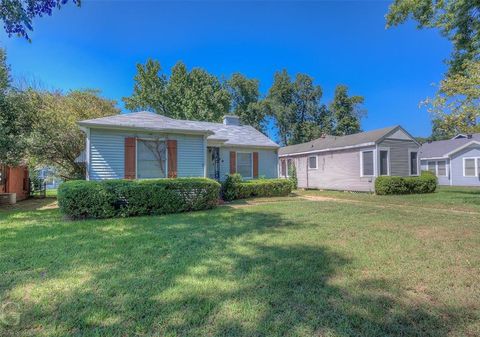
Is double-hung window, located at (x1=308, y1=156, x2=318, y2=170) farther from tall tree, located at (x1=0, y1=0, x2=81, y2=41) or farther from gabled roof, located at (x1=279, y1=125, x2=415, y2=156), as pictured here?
tall tree, located at (x1=0, y1=0, x2=81, y2=41)

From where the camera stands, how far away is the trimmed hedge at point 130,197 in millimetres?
7480

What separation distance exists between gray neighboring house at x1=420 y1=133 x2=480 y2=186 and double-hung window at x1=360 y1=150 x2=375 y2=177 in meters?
9.93

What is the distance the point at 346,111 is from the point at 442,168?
656 inches

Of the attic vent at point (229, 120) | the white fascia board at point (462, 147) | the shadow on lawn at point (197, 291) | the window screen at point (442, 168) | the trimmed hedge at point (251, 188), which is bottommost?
the shadow on lawn at point (197, 291)

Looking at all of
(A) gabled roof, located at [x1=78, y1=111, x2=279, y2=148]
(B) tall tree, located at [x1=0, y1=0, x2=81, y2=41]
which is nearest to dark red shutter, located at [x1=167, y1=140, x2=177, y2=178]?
(A) gabled roof, located at [x1=78, y1=111, x2=279, y2=148]

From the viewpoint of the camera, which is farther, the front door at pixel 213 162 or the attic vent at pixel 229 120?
the attic vent at pixel 229 120

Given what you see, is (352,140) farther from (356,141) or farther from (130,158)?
(130,158)

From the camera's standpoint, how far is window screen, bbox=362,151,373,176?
50.7 ft

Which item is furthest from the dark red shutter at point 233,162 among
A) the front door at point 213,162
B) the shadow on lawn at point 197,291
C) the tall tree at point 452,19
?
the tall tree at point 452,19

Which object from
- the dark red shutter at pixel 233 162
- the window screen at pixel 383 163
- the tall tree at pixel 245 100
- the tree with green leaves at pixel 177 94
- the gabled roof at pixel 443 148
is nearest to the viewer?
the dark red shutter at pixel 233 162

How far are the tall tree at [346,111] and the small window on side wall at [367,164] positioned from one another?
2156 centimetres

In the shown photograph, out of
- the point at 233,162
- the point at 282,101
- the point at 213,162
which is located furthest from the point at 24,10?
the point at 282,101

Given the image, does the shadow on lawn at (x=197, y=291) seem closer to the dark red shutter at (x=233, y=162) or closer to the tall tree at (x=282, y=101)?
the dark red shutter at (x=233, y=162)

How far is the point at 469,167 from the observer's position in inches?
774
